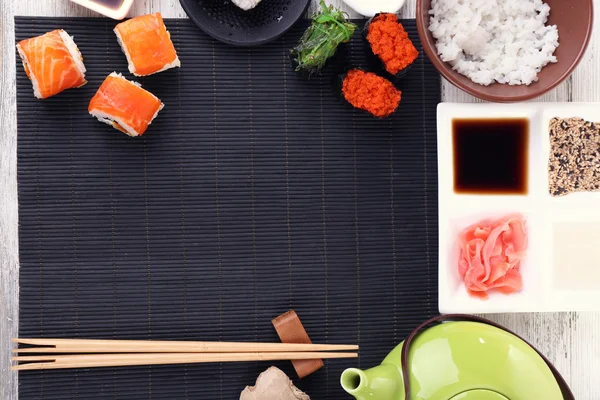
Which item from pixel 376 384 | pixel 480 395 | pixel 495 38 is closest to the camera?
pixel 480 395

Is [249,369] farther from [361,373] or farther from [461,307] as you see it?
[461,307]

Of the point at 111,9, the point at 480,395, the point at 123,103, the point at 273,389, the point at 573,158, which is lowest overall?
the point at 273,389

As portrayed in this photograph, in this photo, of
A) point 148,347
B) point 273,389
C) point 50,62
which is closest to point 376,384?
point 273,389

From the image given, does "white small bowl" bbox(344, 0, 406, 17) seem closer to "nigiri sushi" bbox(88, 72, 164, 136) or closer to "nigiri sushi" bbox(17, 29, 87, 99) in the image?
"nigiri sushi" bbox(88, 72, 164, 136)

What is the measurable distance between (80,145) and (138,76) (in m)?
0.29

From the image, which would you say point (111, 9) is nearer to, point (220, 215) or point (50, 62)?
point (50, 62)

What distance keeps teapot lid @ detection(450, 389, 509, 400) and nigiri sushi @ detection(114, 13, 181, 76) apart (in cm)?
124

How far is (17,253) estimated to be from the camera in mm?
1680

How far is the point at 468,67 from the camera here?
162 cm

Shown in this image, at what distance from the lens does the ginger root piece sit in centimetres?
155

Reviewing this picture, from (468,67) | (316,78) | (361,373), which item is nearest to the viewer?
(361,373)

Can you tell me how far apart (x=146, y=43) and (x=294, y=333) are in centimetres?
100

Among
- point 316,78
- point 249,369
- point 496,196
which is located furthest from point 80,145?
point 496,196

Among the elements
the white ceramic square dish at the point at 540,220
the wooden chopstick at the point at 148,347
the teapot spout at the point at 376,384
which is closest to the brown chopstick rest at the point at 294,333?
the wooden chopstick at the point at 148,347
